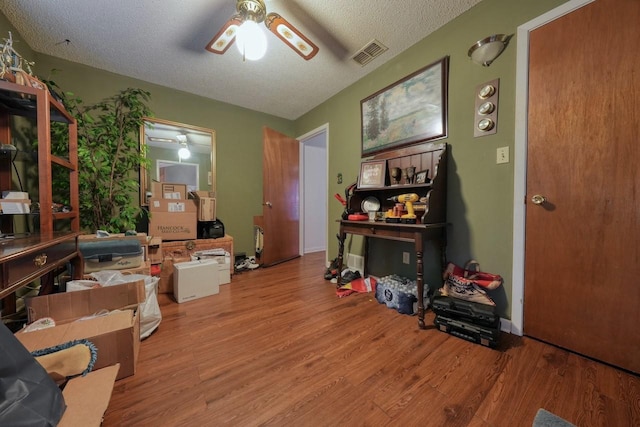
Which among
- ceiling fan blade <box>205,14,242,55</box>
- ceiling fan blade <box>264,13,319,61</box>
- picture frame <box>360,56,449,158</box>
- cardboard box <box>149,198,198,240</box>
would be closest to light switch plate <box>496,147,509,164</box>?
picture frame <box>360,56,449,158</box>

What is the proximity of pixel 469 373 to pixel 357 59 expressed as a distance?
104 inches

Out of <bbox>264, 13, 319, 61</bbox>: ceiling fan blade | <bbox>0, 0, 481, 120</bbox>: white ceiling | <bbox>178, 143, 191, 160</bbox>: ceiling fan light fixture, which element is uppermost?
<bbox>0, 0, 481, 120</bbox>: white ceiling

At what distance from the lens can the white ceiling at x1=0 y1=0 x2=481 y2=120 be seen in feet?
5.41

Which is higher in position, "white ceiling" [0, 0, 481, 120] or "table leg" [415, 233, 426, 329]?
"white ceiling" [0, 0, 481, 120]

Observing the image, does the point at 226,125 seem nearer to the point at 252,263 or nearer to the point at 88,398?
the point at 252,263

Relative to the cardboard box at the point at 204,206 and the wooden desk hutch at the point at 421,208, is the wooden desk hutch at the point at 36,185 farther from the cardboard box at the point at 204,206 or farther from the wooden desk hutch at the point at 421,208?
the wooden desk hutch at the point at 421,208

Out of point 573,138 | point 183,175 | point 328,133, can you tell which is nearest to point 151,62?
point 183,175

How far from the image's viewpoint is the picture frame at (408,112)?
1.89 meters

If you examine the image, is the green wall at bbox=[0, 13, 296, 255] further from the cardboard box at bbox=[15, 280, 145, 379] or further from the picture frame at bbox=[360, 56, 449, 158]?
the cardboard box at bbox=[15, 280, 145, 379]

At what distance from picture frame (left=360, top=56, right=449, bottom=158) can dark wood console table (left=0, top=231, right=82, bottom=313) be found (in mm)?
2496

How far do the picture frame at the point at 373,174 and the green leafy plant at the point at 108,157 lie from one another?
2.32 metres

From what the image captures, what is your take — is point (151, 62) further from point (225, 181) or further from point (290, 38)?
point (290, 38)

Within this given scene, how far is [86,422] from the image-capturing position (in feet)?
2.33

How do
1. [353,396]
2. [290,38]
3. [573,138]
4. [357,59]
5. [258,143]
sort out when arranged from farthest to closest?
[258,143] < [357,59] < [290,38] < [573,138] < [353,396]
